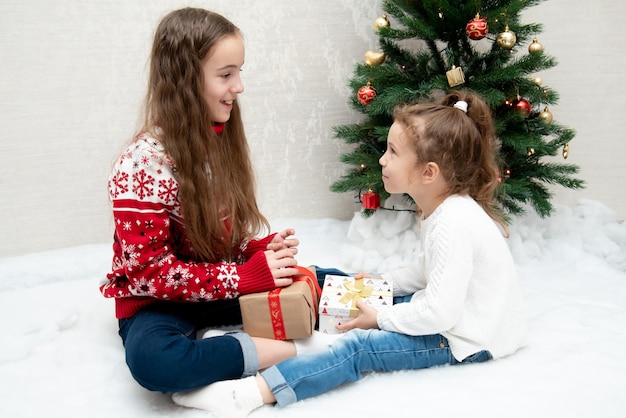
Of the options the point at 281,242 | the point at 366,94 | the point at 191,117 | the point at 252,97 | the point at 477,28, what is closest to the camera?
the point at 191,117

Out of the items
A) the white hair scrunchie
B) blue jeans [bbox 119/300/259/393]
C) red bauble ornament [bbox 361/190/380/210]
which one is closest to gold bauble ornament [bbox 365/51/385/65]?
red bauble ornament [bbox 361/190/380/210]

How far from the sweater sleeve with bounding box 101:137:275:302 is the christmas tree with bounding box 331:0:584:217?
0.61 meters

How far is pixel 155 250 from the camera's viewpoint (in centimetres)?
107

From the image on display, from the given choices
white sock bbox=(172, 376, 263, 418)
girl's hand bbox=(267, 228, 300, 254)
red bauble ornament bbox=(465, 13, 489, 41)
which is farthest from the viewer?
red bauble ornament bbox=(465, 13, 489, 41)

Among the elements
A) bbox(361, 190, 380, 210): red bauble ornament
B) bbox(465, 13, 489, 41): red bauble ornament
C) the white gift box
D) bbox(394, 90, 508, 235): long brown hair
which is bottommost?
the white gift box

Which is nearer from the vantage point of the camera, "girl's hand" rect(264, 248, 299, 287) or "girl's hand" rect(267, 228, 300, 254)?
"girl's hand" rect(264, 248, 299, 287)

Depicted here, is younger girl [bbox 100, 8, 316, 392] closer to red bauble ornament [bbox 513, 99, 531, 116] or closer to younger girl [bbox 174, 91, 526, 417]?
younger girl [bbox 174, 91, 526, 417]

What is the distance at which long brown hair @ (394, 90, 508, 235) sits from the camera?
1.11 meters

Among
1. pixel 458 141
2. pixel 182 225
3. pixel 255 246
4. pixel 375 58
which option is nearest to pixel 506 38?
pixel 375 58

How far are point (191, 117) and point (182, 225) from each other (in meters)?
0.22

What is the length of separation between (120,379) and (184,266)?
268 millimetres

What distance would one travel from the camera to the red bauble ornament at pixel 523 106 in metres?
1.47

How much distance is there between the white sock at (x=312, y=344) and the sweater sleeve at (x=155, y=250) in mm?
132

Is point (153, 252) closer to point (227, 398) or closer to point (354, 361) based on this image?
point (227, 398)
